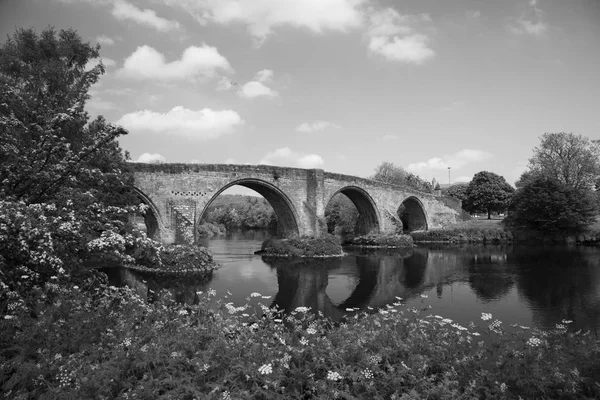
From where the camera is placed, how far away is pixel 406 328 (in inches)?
213

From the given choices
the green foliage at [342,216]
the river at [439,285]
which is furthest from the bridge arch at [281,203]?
the green foliage at [342,216]

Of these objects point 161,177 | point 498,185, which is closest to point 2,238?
point 161,177

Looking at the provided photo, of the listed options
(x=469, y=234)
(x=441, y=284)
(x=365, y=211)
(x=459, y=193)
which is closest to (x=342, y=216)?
(x=365, y=211)

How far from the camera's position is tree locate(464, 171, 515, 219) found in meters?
51.8

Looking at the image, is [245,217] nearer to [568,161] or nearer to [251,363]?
[568,161]

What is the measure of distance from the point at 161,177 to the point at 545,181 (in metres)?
35.4

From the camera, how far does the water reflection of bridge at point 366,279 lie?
1287 centimetres

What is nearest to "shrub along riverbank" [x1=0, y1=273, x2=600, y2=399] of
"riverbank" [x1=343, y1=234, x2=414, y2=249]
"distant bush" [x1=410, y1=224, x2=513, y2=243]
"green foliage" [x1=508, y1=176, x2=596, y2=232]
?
"riverbank" [x1=343, y1=234, x2=414, y2=249]

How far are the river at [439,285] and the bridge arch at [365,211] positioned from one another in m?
9.32

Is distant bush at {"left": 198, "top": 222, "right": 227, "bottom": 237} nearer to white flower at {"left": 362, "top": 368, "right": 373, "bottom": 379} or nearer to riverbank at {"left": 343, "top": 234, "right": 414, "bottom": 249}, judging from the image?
riverbank at {"left": 343, "top": 234, "right": 414, "bottom": 249}

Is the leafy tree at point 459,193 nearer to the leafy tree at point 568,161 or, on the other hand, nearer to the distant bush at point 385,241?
the leafy tree at point 568,161

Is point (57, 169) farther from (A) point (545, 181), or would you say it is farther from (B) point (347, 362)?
(A) point (545, 181)

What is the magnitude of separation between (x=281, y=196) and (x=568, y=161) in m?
30.9

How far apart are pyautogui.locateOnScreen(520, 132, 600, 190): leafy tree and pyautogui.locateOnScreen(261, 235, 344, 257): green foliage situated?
82.6ft
